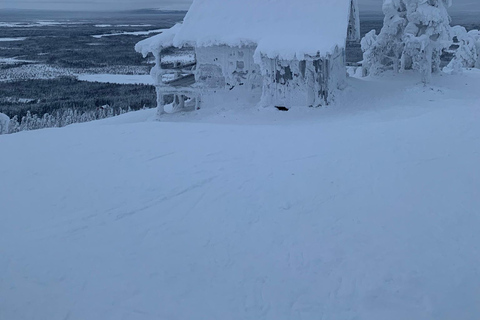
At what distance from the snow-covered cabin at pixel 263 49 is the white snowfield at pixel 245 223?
636cm

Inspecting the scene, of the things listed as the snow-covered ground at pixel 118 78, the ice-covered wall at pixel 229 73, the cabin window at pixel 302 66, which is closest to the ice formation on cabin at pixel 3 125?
the ice-covered wall at pixel 229 73

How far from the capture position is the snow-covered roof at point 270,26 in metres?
18.0

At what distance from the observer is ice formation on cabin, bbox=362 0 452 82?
21656 millimetres

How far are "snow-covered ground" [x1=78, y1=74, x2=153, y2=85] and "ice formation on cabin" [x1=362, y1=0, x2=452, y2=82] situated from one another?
967 inches

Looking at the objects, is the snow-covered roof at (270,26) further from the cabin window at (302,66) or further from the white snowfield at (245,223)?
the white snowfield at (245,223)

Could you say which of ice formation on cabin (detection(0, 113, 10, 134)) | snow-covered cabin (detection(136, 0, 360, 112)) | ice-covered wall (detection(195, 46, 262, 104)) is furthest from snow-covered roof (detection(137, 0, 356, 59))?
ice formation on cabin (detection(0, 113, 10, 134))

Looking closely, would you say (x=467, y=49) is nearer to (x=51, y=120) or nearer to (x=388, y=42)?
(x=388, y=42)

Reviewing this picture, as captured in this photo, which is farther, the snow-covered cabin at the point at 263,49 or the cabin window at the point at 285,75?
the cabin window at the point at 285,75

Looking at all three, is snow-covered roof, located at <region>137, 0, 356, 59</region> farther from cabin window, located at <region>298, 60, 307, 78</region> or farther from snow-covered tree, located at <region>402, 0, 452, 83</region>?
snow-covered tree, located at <region>402, 0, 452, 83</region>

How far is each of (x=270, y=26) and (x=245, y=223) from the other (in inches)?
515

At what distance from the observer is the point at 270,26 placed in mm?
19359

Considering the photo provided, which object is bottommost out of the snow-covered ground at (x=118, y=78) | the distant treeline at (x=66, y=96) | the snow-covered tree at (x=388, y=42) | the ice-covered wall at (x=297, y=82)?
the distant treeline at (x=66, y=96)

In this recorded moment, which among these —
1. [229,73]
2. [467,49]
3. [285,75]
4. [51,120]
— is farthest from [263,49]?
[467,49]

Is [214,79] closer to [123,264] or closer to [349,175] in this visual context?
[349,175]
